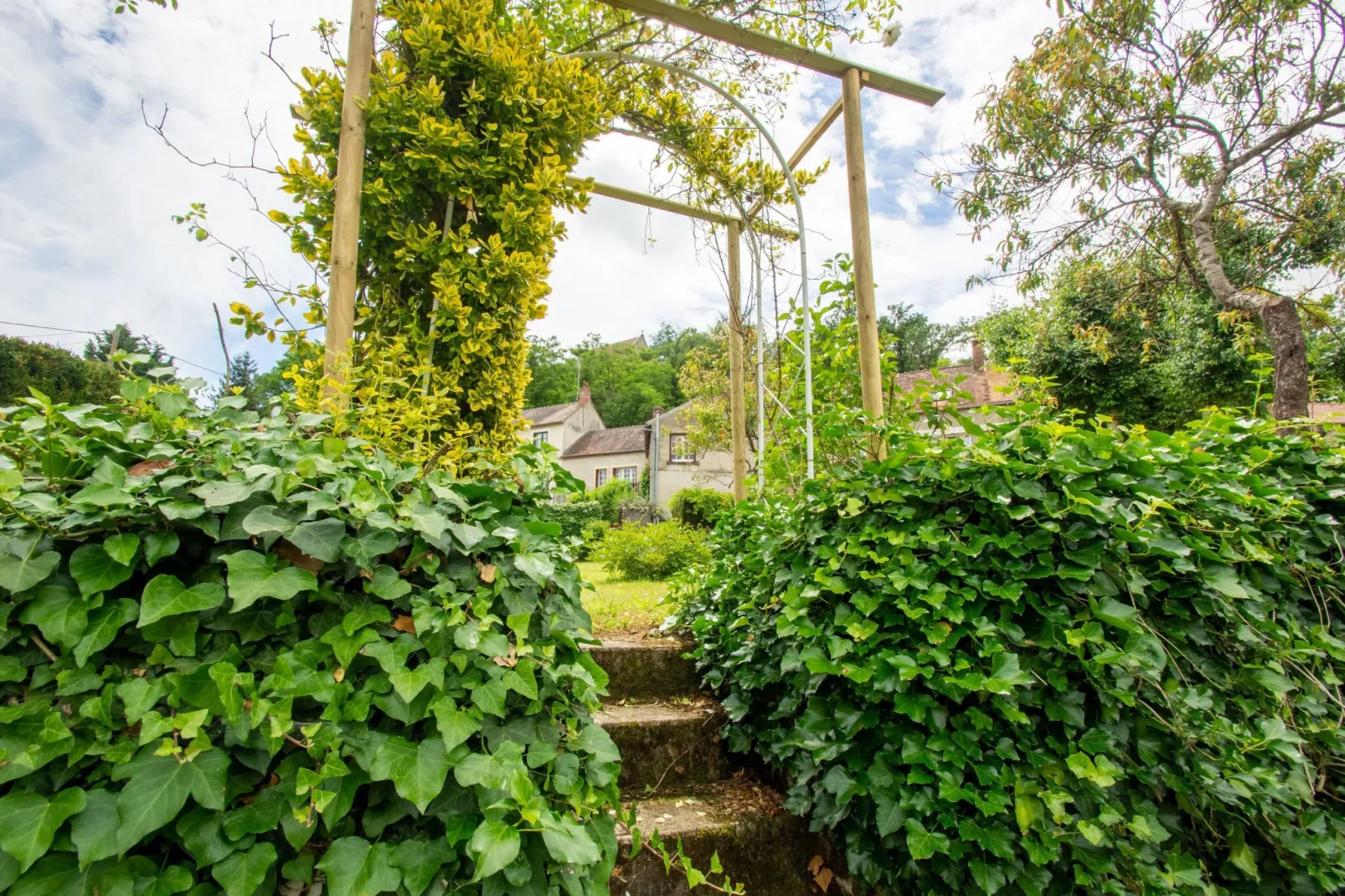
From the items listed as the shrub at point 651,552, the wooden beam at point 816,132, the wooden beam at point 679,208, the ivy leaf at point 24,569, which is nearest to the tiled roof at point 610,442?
the shrub at point 651,552

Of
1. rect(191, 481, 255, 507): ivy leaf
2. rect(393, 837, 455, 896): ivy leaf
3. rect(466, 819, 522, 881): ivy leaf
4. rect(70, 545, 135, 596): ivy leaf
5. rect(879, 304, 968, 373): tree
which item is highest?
rect(879, 304, 968, 373): tree

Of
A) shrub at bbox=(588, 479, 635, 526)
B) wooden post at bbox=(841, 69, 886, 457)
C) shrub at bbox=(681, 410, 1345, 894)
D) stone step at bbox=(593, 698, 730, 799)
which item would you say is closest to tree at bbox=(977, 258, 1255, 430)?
wooden post at bbox=(841, 69, 886, 457)

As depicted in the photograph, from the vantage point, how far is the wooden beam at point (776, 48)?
116 inches

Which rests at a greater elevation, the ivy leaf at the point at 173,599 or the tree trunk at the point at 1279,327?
the tree trunk at the point at 1279,327

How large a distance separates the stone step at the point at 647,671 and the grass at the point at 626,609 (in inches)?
12.5

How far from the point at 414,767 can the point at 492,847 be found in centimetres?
18

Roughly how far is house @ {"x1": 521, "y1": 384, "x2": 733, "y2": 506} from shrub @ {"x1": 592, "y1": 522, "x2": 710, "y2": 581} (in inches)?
610

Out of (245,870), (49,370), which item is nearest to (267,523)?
(245,870)

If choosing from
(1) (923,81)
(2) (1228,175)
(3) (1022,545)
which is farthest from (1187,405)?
(3) (1022,545)

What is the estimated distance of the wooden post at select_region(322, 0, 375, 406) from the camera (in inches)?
88.0

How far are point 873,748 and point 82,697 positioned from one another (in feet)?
5.89

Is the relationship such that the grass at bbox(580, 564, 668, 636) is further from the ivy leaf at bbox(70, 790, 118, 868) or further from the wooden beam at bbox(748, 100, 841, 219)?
the wooden beam at bbox(748, 100, 841, 219)

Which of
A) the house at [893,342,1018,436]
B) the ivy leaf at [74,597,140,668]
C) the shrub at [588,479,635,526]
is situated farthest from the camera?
the shrub at [588,479,635,526]

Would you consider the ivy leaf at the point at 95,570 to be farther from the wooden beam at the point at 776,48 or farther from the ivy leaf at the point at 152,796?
the wooden beam at the point at 776,48
